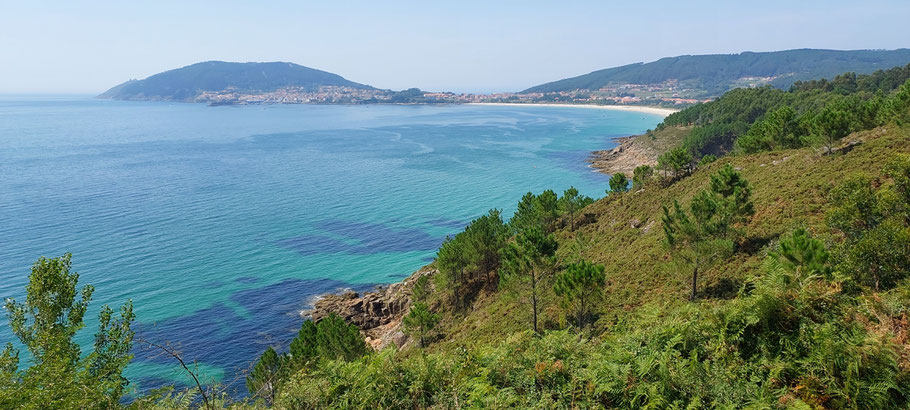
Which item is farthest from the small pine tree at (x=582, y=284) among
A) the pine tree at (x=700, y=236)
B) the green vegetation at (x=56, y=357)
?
the green vegetation at (x=56, y=357)

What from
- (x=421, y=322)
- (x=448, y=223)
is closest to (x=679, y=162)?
(x=448, y=223)

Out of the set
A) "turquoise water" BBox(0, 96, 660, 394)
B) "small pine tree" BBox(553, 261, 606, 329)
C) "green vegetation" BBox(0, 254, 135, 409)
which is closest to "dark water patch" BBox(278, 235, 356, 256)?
"turquoise water" BBox(0, 96, 660, 394)

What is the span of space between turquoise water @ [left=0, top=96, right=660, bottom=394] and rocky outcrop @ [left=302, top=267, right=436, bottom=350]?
8.40 ft

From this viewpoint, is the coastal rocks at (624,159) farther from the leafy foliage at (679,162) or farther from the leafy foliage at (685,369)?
the leafy foliage at (685,369)

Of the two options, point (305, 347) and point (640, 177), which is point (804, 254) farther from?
point (640, 177)

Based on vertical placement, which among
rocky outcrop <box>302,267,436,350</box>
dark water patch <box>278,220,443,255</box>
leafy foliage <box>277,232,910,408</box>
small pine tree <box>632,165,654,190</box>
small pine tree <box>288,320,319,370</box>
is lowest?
rocky outcrop <box>302,267,436,350</box>

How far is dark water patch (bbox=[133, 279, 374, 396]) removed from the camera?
35.7 meters

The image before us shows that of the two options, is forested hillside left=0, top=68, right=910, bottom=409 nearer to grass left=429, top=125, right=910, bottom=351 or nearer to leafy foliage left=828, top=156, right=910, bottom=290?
leafy foliage left=828, top=156, right=910, bottom=290

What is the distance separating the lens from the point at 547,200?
145 ft

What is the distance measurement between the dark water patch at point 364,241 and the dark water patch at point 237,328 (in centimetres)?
982

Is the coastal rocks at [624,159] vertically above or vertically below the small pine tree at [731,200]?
below

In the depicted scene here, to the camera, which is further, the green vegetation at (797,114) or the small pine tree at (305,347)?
the green vegetation at (797,114)

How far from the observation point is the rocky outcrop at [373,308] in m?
40.8

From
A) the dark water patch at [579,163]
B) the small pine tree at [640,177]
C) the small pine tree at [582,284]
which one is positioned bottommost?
the dark water patch at [579,163]
